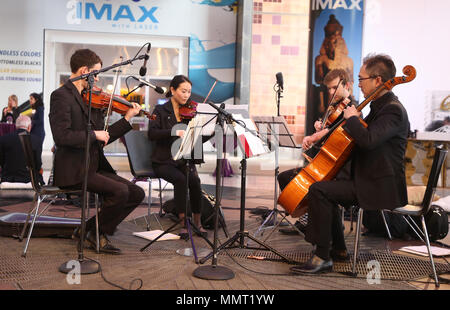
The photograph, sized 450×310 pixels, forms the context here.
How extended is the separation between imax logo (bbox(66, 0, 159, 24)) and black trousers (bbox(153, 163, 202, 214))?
23.7ft

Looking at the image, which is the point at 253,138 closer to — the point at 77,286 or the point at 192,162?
the point at 192,162

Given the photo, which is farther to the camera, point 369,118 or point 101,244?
point 101,244

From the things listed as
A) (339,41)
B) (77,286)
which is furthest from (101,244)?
(339,41)

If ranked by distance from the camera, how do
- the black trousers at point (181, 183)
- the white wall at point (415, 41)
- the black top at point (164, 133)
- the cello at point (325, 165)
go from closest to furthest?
the cello at point (325, 165), the black trousers at point (181, 183), the black top at point (164, 133), the white wall at point (415, 41)

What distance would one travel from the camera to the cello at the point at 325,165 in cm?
317

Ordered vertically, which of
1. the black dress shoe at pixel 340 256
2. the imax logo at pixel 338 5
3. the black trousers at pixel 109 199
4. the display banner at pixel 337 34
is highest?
the imax logo at pixel 338 5

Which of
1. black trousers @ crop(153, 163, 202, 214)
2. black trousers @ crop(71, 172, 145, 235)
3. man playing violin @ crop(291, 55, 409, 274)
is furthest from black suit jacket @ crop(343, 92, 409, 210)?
black trousers @ crop(71, 172, 145, 235)

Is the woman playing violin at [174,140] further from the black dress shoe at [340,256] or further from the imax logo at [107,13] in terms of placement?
the imax logo at [107,13]

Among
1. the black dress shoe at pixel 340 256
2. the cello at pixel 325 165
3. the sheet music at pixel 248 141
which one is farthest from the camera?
the black dress shoe at pixel 340 256

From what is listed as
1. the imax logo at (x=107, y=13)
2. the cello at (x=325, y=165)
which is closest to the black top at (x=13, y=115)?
the imax logo at (x=107, y=13)

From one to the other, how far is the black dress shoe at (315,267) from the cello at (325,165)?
1.18 ft

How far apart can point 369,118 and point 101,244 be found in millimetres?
2110

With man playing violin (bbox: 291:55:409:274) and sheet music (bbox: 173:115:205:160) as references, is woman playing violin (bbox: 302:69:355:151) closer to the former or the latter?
man playing violin (bbox: 291:55:409:274)

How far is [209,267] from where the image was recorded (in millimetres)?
3234
